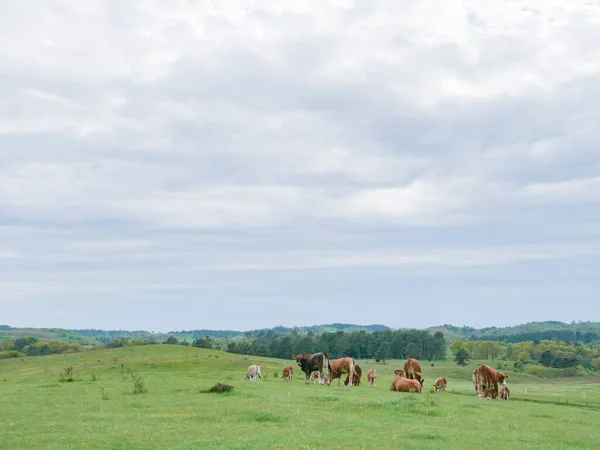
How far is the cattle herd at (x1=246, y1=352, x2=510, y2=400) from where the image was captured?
141ft

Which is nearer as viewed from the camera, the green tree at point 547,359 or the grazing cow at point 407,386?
the grazing cow at point 407,386

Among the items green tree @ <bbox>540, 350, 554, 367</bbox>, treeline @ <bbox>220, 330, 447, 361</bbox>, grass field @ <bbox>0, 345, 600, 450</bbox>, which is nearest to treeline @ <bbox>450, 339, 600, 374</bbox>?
green tree @ <bbox>540, 350, 554, 367</bbox>

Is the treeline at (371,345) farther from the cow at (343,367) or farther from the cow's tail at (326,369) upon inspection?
the cow's tail at (326,369)

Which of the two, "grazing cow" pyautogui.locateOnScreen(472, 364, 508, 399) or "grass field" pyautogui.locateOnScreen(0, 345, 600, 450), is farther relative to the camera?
"grazing cow" pyautogui.locateOnScreen(472, 364, 508, 399)

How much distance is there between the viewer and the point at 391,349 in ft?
553

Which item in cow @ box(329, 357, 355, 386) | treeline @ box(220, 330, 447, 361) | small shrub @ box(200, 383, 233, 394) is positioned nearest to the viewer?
small shrub @ box(200, 383, 233, 394)

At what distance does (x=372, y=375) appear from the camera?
46.7 meters

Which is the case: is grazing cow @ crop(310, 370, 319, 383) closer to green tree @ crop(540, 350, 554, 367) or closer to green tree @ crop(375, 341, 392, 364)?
green tree @ crop(375, 341, 392, 364)

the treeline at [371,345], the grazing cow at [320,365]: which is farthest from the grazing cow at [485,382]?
the treeline at [371,345]

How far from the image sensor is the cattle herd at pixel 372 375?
141 ft

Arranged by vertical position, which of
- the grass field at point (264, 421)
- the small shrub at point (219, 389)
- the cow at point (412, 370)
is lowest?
the grass field at point (264, 421)

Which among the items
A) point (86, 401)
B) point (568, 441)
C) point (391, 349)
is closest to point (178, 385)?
point (86, 401)

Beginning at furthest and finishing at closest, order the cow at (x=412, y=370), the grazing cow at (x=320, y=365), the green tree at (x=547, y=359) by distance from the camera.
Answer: the green tree at (x=547, y=359)
the cow at (x=412, y=370)
the grazing cow at (x=320, y=365)

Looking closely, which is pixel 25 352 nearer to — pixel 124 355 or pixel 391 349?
pixel 124 355
